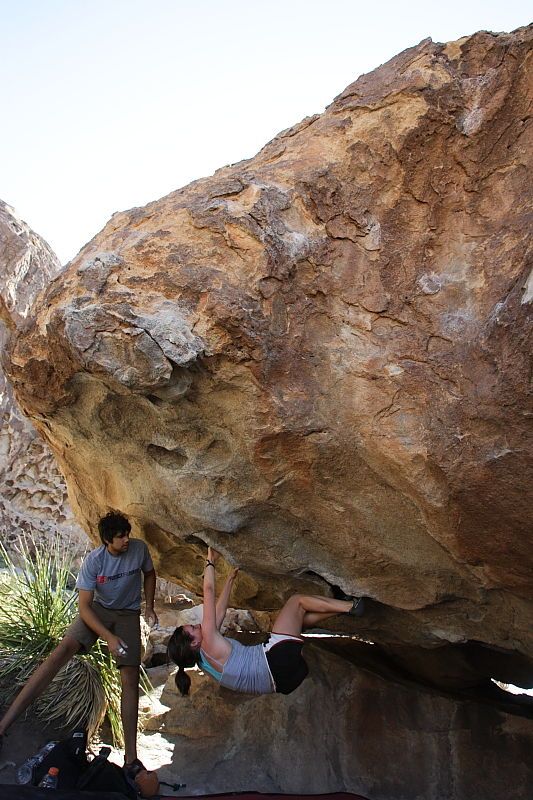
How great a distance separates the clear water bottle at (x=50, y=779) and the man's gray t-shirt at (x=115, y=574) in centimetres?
88

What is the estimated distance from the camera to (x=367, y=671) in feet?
15.0

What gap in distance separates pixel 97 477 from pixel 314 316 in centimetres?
152

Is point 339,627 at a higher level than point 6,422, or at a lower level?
lower

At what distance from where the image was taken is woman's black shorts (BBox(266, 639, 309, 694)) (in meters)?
3.41

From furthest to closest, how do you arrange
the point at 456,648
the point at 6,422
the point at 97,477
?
the point at 6,422, the point at 456,648, the point at 97,477

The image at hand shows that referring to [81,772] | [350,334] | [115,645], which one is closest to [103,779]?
[81,772]

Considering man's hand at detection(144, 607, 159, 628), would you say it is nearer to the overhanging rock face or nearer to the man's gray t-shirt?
the man's gray t-shirt

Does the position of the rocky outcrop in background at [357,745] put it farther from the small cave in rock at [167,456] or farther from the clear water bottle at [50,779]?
the small cave in rock at [167,456]

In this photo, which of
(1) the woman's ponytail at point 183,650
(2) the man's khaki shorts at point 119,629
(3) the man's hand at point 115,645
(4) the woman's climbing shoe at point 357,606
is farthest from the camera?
(2) the man's khaki shorts at point 119,629

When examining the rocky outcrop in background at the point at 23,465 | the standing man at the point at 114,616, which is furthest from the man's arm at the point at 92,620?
the rocky outcrop in background at the point at 23,465

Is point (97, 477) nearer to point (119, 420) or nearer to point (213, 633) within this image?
point (119, 420)

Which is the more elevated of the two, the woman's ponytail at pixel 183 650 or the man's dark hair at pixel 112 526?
the man's dark hair at pixel 112 526

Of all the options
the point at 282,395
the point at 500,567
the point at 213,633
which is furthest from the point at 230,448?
the point at 500,567

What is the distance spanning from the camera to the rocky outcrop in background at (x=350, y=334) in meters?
2.90
